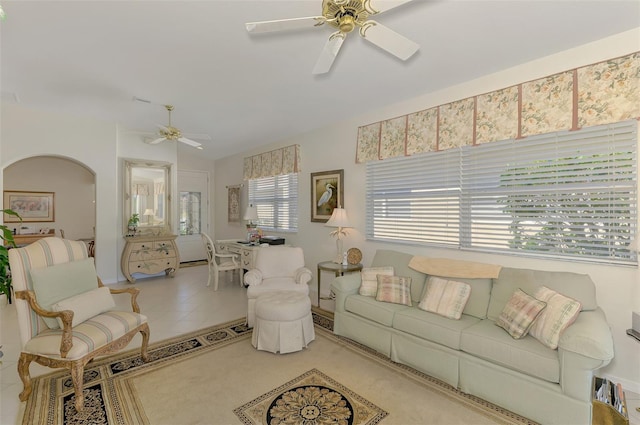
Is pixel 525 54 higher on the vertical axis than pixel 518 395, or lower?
higher

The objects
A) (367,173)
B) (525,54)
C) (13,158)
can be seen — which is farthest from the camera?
(13,158)

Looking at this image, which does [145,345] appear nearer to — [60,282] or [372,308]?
[60,282]

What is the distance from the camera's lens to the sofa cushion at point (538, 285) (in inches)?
89.3

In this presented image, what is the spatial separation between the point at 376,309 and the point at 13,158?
5.69m

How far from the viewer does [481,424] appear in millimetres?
2006

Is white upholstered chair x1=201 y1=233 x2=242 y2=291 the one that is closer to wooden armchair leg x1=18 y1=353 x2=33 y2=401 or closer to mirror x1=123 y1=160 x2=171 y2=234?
mirror x1=123 y1=160 x2=171 y2=234

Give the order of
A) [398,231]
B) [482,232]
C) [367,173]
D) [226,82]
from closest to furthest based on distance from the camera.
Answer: [482,232] < [226,82] < [398,231] < [367,173]

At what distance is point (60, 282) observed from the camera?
2547mm

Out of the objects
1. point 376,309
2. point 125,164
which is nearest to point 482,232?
point 376,309

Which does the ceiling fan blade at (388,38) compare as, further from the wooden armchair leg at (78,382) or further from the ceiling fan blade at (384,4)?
the wooden armchair leg at (78,382)

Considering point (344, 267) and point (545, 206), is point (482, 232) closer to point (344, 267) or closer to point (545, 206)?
point (545, 206)

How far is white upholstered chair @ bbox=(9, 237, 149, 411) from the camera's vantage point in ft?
7.17

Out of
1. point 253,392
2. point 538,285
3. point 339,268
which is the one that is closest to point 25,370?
point 253,392

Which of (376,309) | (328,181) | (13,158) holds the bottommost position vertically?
(376,309)
